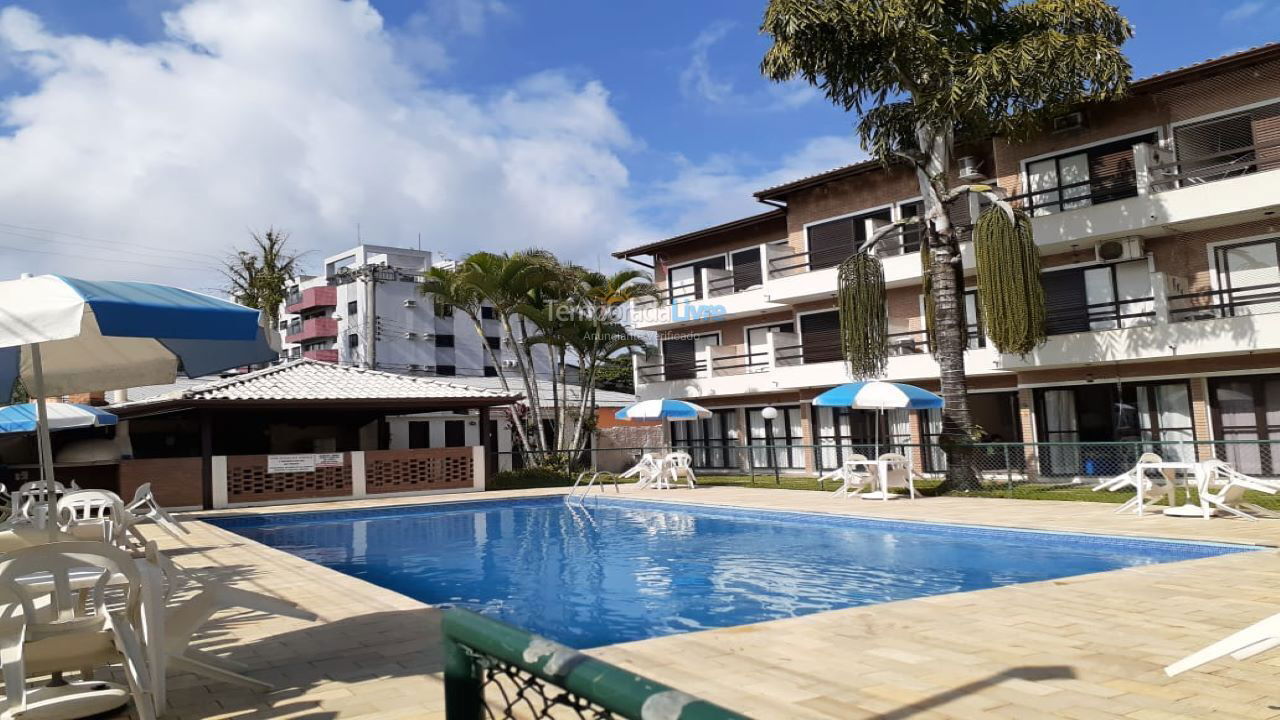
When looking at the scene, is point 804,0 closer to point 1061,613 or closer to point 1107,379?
point 1107,379

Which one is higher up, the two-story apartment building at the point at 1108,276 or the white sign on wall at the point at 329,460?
the two-story apartment building at the point at 1108,276

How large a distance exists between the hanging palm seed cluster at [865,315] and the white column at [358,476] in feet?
42.6

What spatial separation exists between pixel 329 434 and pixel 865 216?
1885 cm

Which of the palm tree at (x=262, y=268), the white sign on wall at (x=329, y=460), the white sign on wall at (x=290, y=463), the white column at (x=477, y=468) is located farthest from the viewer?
the palm tree at (x=262, y=268)

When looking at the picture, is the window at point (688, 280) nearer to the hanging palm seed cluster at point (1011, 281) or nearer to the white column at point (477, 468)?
the white column at point (477, 468)

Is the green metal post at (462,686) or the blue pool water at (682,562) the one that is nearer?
the green metal post at (462,686)

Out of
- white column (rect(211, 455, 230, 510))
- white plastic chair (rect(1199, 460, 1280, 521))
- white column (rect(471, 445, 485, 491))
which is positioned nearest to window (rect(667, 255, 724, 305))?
white column (rect(471, 445, 485, 491))

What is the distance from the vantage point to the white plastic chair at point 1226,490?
11.8 meters

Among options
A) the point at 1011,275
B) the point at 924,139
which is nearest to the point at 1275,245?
the point at 1011,275

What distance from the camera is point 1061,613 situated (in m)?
6.56

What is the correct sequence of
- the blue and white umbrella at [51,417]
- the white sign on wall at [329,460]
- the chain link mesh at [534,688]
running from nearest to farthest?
the chain link mesh at [534,688], the blue and white umbrella at [51,417], the white sign on wall at [329,460]

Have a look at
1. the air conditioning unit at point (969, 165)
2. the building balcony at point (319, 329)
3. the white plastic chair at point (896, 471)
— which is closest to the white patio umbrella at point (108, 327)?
the white plastic chair at point (896, 471)

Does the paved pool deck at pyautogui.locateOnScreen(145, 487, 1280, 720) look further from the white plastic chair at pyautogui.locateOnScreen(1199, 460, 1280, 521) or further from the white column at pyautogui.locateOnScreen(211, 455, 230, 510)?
the white column at pyautogui.locateOnScreen(211, 455, 230, 510)

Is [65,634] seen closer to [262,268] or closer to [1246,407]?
[1246,407]
